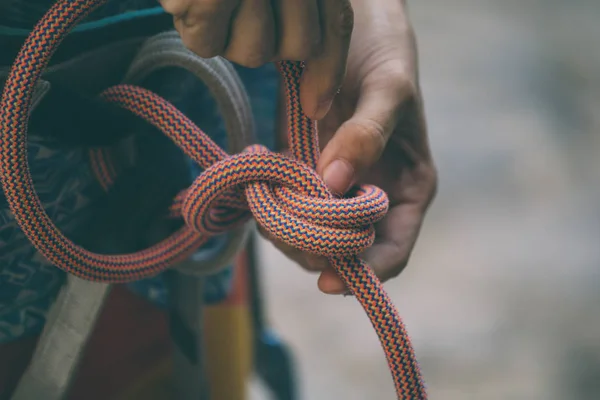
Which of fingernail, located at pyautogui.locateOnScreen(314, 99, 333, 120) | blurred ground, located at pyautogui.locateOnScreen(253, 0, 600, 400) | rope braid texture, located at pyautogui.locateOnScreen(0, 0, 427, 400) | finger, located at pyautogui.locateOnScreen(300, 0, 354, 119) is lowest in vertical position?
blurred ground, located at pyautogui.locateOnScreen(253, 0, 600, 400)

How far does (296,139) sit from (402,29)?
16 cm

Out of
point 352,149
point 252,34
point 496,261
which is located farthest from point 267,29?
point 496,261

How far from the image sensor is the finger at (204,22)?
0.36m

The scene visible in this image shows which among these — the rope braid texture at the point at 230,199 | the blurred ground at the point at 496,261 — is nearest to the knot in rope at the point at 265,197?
the rope braid texture at the point at 230,199

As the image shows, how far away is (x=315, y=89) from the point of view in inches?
16.8

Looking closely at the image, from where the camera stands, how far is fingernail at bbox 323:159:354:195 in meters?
0.45

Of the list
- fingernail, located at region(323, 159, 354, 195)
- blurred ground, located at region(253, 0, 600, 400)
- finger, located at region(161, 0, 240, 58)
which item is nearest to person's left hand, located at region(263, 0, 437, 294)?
fingernail, located at region(323, 159, 354, 195)

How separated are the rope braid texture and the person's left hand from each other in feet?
0.07

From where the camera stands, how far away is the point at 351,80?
1.77 ft

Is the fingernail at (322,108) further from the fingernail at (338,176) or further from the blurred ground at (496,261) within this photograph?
the blurred ground at (496,261)

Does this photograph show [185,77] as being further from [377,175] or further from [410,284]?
[410,284]

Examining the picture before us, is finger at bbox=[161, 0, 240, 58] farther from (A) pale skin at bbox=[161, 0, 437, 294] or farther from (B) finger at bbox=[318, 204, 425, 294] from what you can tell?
(B) finger at bbox=[318, 204, 425, 294]

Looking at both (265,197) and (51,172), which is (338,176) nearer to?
(265,197)

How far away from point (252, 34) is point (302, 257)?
0.70ft
